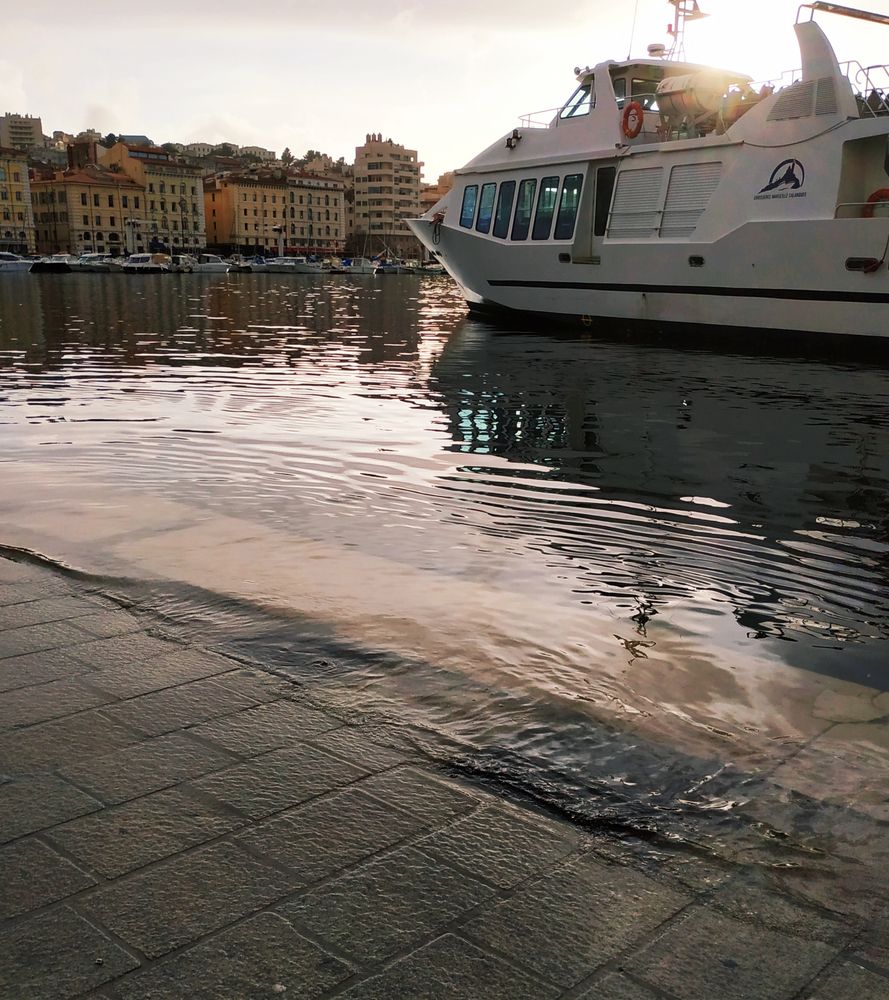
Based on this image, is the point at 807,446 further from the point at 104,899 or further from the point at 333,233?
the point at 333,233

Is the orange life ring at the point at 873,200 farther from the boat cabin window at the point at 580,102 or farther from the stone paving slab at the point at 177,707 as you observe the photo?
the stone paving slab at the point at 177,707

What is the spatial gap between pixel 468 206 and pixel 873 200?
35.9 feet

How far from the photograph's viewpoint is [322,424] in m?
10.0

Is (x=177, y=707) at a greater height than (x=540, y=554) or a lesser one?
greater

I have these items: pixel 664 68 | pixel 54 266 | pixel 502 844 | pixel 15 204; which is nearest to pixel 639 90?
pixel 664 68

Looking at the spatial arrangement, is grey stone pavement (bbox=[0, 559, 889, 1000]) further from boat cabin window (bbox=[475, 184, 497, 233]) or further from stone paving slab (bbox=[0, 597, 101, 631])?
boat cabin window (bbox=[475, 184, 497, 233])

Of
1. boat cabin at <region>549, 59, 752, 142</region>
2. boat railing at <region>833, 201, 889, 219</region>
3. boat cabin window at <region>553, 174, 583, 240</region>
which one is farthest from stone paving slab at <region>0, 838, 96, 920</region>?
boat cabin window at <region>553, 174, 583, 240</region>

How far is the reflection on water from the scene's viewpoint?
3.10 meters

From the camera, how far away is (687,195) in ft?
62.5

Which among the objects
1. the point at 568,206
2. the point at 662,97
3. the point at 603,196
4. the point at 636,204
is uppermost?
the point at 662,97

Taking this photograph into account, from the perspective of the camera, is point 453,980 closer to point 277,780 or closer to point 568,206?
point 277,780

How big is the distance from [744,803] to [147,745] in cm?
176

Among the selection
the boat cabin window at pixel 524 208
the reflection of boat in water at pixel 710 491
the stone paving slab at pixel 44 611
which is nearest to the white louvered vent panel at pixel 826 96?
the reflection of boat in water at pixel 710 491

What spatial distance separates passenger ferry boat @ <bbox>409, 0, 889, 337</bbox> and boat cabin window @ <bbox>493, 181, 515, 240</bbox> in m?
0.03
